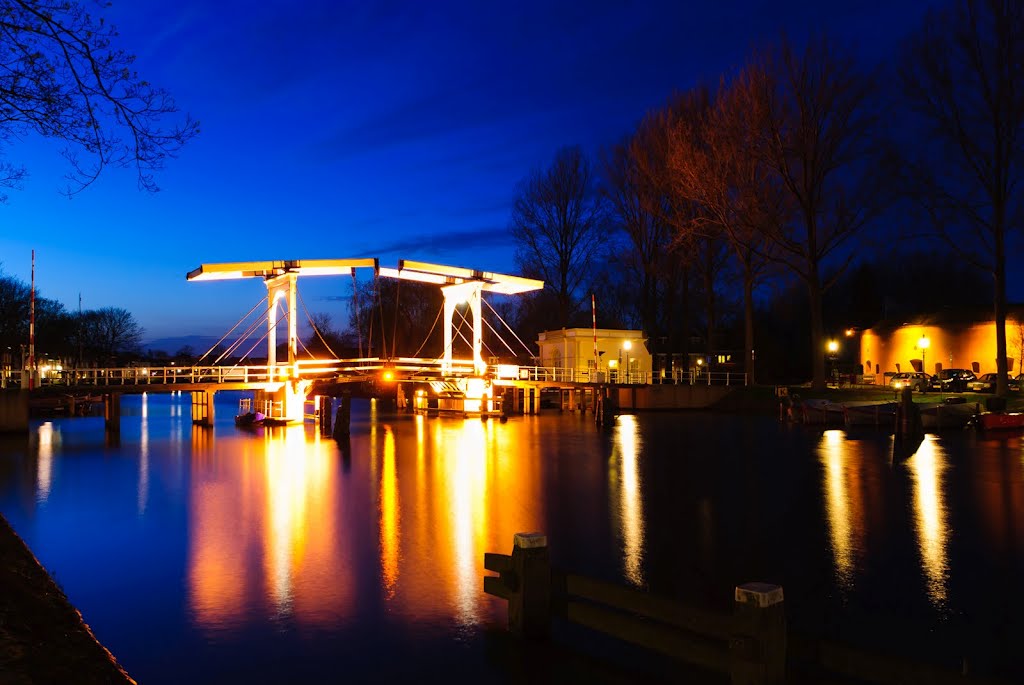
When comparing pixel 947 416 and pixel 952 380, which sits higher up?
pixel 952 380

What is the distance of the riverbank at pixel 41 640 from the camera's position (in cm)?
485

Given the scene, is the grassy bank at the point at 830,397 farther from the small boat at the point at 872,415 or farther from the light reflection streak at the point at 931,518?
the light reflection streak at the point at 931,518

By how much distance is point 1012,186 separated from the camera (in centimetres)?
3247

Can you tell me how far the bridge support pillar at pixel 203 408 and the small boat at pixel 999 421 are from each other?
32017 mm

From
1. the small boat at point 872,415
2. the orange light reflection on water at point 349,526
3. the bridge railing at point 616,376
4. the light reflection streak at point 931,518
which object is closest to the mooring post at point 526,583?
the orange light reflection on water at point 349,526

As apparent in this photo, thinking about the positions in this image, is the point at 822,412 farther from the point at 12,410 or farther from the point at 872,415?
the point at 12,410

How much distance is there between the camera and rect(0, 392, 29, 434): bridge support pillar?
29.5 meters

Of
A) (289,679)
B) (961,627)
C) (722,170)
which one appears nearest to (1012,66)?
(722,170)

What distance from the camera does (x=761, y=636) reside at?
473cm

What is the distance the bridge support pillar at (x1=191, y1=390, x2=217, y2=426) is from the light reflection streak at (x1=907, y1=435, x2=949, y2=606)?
29814 millimetres

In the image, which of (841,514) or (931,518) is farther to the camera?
(841,514)

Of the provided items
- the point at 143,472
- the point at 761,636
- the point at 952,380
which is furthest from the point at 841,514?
the point at 952,380

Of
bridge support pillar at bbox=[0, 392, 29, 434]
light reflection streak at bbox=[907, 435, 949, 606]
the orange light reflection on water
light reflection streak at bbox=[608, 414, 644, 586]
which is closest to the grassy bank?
light reflection streak at bbox=[608, 414, 644, 586]

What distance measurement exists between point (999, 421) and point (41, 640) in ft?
99.0
